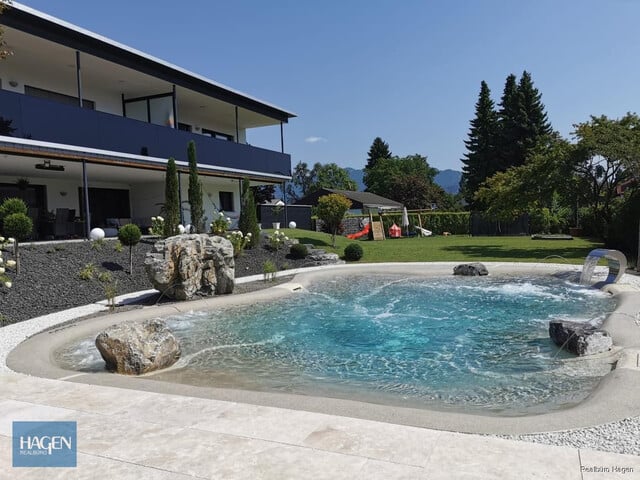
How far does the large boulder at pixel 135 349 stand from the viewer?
6.23m

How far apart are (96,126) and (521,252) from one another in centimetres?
1729

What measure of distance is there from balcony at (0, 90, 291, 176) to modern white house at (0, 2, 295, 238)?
3 cm

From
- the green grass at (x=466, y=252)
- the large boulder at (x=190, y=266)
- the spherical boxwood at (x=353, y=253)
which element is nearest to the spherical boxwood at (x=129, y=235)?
the large boulder at (x=190, y=266)

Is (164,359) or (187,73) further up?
(187,73)

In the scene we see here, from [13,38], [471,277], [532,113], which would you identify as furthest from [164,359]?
[532,113]

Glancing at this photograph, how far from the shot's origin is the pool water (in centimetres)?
561

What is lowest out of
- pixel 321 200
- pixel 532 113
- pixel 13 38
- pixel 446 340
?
pixel 446 340

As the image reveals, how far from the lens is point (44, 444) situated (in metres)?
3.49

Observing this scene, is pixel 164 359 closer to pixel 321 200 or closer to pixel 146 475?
pixel 146 475

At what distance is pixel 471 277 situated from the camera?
1459cm

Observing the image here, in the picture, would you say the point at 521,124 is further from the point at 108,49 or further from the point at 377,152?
the point at 108,49

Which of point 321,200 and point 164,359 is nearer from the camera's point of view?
point 164,359

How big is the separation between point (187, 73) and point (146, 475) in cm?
1891

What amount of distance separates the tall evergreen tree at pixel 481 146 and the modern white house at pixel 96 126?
32.3 metres
